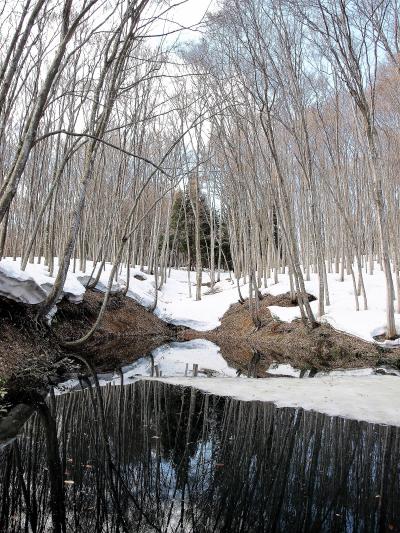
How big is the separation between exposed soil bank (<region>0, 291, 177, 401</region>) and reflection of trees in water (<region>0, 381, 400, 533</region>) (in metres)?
1.70

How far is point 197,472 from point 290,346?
8629mm

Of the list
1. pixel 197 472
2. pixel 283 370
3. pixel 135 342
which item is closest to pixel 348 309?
pixel 283 370

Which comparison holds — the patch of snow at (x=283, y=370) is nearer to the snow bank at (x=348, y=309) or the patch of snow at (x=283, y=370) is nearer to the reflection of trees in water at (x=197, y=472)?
the snow bank at (x=348, y=309)

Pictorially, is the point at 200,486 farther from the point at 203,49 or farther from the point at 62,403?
the point at 203,49

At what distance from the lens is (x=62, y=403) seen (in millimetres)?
5168

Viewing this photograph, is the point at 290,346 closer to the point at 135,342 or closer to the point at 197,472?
the point at 135,342

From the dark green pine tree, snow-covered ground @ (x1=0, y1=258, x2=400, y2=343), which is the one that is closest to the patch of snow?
snow-covered ground @ (x1=0, y1=258, x2=400, y2=343)

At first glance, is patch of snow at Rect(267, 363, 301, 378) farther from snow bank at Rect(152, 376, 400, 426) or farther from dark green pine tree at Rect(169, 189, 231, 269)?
dark green pine tree at Rect(169, 189, 231, 269)

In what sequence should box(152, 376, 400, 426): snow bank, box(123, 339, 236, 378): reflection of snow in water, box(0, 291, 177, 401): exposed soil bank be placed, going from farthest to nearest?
box(123, 339, 236, 378): reflection of snow in water, box(0, 291, 177, 401): exposed soil bank, box(152, 376, 400, 426): snow bank

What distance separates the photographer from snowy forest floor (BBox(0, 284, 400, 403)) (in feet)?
23.5

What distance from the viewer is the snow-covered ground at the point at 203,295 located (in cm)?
826

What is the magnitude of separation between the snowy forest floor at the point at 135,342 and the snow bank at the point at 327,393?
1378mm

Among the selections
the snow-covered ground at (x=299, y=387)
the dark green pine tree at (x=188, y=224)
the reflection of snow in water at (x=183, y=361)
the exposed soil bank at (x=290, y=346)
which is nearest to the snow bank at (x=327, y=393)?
the snow-covered ground at (x=299, y=387)

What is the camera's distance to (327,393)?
6113 millimetres
